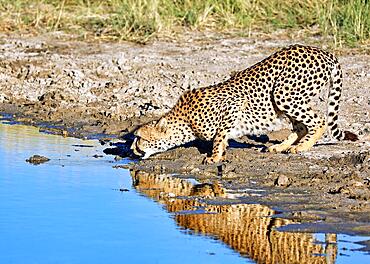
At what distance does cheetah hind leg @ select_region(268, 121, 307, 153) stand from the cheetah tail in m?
0.27

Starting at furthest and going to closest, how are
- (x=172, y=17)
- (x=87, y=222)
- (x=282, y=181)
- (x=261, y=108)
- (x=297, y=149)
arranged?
(x=172, y=17) → (x=261, y=108) → (x=297, y=149) → (x=282, y=181) → (x=87, y=222)

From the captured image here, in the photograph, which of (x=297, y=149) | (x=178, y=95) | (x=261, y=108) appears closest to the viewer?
(x=297, y=149)

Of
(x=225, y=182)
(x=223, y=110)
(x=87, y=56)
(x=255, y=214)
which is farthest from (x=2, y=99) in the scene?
(x=255, y=214)

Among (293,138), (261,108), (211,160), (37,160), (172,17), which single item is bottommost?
(37,160)

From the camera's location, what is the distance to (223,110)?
10359 millimetres

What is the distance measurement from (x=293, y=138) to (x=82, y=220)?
3.21m

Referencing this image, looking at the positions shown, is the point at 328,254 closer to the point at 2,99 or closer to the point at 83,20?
the point at 2,99

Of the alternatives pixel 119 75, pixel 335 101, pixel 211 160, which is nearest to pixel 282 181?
pixel 211 160

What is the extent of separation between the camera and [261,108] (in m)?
10.5

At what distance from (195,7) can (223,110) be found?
247 inches

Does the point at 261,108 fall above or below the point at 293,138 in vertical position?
Result: above

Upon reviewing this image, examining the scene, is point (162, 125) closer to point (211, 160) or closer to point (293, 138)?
point (211, 160)

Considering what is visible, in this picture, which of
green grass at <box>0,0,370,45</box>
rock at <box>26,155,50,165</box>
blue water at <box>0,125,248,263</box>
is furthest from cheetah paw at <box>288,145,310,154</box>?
green grass at <box>0,0,370,45</box>

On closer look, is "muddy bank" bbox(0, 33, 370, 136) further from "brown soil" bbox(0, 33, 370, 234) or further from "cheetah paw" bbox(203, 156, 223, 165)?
"cheetah paw" bbox(203, 156, 223, 165)
